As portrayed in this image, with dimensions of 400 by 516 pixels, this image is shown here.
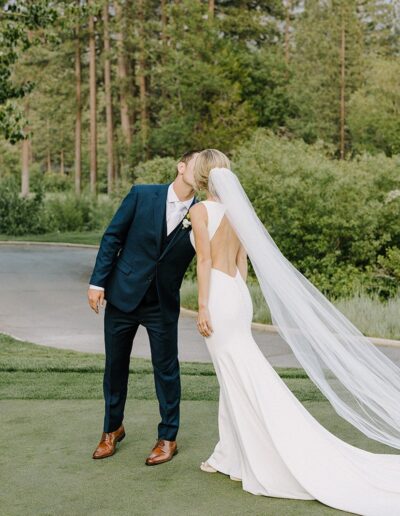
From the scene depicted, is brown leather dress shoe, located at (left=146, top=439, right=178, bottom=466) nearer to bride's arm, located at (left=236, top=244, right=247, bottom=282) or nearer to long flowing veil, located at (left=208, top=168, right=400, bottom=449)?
long flowing veil, located at (left=208, top=168, right=400, bottom=449)

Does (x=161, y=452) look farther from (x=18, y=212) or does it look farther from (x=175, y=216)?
(x=18, y=212)

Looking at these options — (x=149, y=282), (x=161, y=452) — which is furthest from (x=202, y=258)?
(x=161, y=452)

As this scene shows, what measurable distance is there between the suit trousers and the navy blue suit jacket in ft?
0.24

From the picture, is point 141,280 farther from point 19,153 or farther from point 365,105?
point 19,153

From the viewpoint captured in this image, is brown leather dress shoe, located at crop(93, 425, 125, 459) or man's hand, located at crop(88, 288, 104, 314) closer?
man's hand, located at crop(88, 288, 104, 314)

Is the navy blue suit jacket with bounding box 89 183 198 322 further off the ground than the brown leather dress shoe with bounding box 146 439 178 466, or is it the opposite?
the navy blue suit jacket with bounding box 89 183 198 322

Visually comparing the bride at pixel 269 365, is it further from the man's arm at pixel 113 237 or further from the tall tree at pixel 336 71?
the tall tree at pixel 336 71

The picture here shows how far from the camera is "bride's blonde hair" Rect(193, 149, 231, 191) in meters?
5.45

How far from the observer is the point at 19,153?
324ft

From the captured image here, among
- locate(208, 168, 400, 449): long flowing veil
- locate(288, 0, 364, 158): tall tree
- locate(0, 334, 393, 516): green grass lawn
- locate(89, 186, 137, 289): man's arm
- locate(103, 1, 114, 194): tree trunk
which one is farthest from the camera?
locate(288, 0, 364, 158): tall tree

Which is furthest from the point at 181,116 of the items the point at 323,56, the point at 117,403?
the point at 117,403

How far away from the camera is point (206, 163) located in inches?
215

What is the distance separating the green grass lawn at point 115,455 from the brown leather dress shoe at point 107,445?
0.19 ft

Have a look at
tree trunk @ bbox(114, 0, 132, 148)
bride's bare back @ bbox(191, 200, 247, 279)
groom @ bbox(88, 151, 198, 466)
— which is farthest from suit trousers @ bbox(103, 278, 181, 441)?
tree trunk @ bbox(114, 0, 132, 148)
